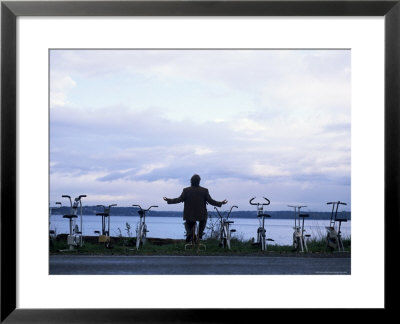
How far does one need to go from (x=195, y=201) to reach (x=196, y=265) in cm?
106

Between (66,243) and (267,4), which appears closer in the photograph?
(267,4)

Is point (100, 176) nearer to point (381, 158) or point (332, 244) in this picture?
point (332, 244)

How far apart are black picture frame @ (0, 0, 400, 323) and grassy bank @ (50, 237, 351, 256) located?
3701mm

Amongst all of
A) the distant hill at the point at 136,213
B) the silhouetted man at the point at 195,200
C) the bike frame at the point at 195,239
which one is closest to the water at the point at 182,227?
the distant hill at the point at 136,213

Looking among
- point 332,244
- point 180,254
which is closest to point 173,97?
point 180,254

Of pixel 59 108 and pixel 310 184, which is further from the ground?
pixel 59 108

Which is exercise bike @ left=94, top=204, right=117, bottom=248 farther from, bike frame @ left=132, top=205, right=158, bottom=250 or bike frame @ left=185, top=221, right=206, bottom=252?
bike frame @ left=185, top=221, right=206, bottom=252

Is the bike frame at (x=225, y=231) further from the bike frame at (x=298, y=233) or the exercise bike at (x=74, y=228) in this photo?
the exercise bike at (x=74, y=228)

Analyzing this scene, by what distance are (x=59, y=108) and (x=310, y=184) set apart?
3.36 m

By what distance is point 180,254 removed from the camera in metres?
7.32

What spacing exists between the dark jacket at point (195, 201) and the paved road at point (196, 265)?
517 millimetres

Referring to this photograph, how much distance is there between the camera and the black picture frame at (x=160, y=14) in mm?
3477

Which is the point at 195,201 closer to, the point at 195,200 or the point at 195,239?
the point at 195,200

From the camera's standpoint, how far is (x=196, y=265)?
641 cm
